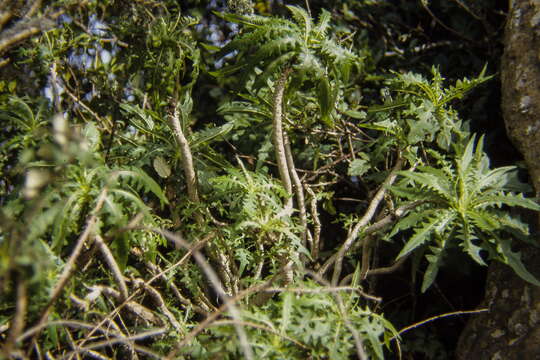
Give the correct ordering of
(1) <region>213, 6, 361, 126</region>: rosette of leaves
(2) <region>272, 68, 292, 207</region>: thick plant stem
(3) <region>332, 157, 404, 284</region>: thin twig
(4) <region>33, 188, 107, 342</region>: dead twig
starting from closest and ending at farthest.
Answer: (4) <region>33, 188, 107, 342</region>: dead twig < (1) <region>213, 6, 361, 126</region>: rosette of leaves < (2) <region>272, 68, 292, 207</region>: thick plant stem < (3) <region>332, 157, 404, 284</region>: thin twig

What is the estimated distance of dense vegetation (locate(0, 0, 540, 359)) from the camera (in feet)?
5.06

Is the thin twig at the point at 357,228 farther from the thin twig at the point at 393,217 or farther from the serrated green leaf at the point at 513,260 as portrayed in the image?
the serrated green leaf at the point at 513,260

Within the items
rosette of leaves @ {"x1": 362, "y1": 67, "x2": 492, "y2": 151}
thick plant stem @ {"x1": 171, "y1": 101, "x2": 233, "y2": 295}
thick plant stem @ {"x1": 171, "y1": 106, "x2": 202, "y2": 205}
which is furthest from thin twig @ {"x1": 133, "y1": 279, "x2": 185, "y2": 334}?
rosette of leaves @ {"x1": 362, "y1": 67, "x2": 492, "y2": 151}

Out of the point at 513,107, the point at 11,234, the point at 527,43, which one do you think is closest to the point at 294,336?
the point at 11,234

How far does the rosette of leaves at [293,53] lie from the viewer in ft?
5.76

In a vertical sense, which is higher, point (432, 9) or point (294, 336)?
point (432, 9)

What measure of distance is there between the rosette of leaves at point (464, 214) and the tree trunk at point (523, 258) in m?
0.23

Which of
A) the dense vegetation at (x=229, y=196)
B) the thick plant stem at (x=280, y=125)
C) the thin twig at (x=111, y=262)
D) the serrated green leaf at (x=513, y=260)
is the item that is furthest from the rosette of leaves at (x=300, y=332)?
the serrated green leaf at (x=513, y=260)

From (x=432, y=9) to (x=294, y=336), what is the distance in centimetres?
279

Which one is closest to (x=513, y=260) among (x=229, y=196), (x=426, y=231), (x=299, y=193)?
(x=426, y=231)

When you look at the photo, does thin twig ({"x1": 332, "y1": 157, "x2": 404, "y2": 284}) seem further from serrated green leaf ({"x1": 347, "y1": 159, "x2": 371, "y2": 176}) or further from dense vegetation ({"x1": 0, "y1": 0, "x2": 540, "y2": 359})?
serrated green leaf ({"x1": 347, "y1": 159, "x2": 371, "y2": 176})

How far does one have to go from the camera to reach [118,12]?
2.39 meters

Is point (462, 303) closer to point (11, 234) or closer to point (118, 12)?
point (11, 234)

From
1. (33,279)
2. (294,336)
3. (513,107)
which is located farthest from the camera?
(513,107)
